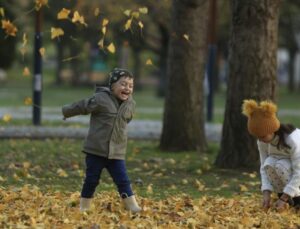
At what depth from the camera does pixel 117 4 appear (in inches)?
1506

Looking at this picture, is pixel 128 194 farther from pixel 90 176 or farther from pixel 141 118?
pixel 141 118

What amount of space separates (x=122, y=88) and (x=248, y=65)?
4.04 meters

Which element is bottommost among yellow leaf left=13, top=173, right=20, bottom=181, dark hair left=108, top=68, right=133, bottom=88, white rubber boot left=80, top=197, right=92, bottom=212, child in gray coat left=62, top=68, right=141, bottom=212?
yellow leaf left=13, top=173, right=20, bottom=181

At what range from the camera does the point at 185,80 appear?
13.2 metres

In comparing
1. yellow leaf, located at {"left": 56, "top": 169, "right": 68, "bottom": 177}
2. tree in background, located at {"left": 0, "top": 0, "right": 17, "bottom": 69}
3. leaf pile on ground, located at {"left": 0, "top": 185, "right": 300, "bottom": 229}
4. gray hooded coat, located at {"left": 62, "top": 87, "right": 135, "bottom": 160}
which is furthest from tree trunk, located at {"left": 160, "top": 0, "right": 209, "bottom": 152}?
tree in background, located at {"left": 0, "top": 0, "right": 17, "bottom": 69}

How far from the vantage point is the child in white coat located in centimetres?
719

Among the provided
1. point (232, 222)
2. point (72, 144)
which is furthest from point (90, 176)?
point (72, 144)

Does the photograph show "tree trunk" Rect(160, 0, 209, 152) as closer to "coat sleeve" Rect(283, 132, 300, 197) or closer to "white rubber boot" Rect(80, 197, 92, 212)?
"coat sleeve" Rect(283, 132, 300, 197)

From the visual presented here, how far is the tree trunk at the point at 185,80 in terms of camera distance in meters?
13.0

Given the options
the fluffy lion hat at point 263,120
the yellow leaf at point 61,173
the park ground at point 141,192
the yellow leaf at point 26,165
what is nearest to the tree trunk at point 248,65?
the park ground at point 141,192

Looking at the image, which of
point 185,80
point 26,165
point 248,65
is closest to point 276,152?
point 248,65

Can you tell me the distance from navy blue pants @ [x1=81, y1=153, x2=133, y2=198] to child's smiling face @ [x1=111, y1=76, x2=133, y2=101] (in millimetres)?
559

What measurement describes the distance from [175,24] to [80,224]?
7.19 metres

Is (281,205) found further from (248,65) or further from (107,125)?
(248,65)
